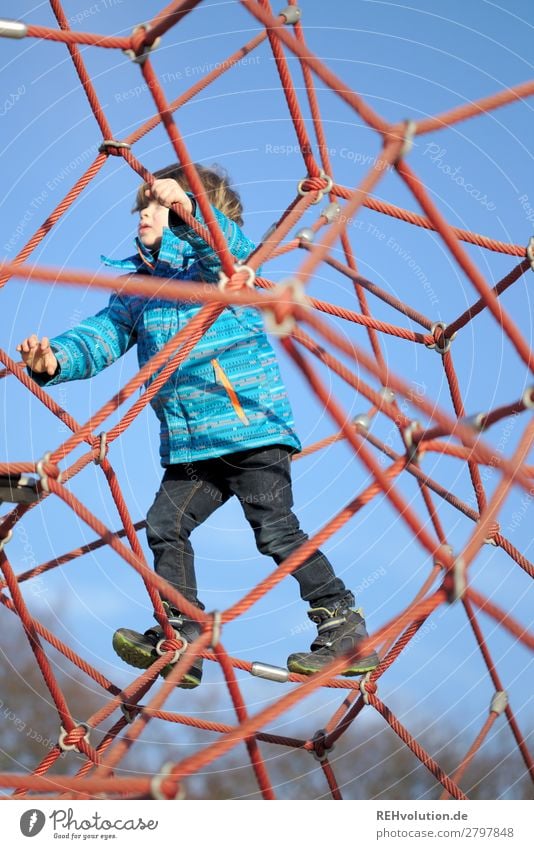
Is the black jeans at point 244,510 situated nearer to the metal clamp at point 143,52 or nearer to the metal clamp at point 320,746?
the metal clamp at point 320,746

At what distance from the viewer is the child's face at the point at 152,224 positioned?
6.97ft

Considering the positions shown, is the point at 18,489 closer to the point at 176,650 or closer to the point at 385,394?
the point at 176,650

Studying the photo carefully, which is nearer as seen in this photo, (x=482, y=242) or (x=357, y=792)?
(x=482, y=242)

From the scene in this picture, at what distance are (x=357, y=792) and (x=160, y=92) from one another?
220 inches

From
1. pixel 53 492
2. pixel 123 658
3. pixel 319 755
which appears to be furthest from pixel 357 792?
pixel 53 492

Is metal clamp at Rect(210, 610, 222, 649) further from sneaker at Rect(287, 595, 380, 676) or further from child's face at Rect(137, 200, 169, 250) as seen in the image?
child's face at Rect(137, 200, 169, 250)

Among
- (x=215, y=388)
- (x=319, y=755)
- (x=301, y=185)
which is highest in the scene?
(x=301, y=185)

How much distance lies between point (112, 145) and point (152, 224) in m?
0.17

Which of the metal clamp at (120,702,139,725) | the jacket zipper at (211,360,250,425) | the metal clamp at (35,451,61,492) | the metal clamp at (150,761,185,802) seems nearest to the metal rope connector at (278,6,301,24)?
the jacket zipper at (211,360,250,425)

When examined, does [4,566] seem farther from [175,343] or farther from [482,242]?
[482,242]

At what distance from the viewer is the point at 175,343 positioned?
1744 mm

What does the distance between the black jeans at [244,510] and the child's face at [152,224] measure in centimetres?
40

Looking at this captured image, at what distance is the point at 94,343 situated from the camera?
7.07 feet

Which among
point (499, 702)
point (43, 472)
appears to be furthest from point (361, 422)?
point (499, 702)
